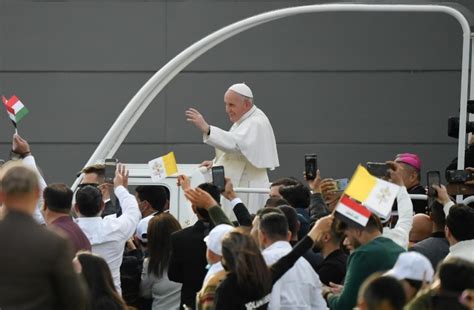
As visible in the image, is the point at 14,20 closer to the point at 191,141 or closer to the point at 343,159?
the point at 191,141

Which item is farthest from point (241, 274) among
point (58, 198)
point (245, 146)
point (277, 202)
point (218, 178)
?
point (245, 146)

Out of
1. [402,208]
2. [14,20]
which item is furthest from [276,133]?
[402,208]

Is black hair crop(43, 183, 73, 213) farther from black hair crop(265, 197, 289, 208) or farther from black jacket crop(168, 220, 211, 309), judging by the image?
black hair crop(265, 197, 289, 208)

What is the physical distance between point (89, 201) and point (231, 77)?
7.93 m

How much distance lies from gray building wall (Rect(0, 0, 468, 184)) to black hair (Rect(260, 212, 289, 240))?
28.3ft

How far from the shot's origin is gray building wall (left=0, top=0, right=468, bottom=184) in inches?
679

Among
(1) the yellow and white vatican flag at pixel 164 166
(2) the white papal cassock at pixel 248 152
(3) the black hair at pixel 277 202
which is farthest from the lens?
(2) the white papal cassock at pixel 248 152

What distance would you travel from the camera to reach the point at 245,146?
12242mm

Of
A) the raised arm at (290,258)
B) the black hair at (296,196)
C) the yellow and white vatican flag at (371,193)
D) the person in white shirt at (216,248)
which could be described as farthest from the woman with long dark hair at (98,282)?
the black hair at (296,196)

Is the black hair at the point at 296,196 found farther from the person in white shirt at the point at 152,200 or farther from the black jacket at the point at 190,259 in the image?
the person in white shirt at the point at 152,200

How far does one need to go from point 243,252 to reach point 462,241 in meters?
1.97

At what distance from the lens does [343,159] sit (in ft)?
56.5

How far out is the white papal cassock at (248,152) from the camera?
1216 centimetres

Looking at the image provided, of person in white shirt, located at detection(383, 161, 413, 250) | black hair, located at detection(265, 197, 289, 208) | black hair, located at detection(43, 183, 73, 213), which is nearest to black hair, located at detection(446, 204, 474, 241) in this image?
person in white shirt, located at detection(383, 161, 413, 250)
